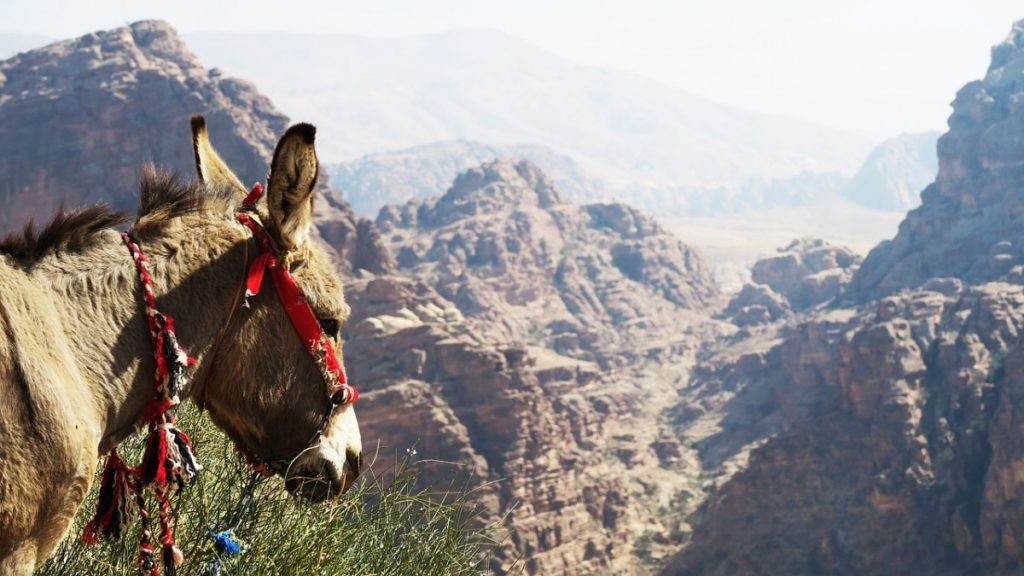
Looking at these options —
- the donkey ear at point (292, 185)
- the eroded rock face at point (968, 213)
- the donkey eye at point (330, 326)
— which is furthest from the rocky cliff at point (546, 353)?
the eroded rock face at point (968, 213)

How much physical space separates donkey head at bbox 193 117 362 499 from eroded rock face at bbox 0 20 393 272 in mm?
68723

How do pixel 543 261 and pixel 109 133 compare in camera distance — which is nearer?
pixel 109 133

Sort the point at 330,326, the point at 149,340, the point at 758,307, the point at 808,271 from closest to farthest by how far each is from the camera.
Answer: the point at 149,340, the point at 330,326, the point at 758,307, the point at 808,271

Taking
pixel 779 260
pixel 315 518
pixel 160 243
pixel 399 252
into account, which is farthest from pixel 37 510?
pixel 779 260

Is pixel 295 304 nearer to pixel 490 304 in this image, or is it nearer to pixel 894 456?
pixel 894 456

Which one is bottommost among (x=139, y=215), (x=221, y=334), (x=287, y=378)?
(x=287, y=378)

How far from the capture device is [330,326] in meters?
2.90

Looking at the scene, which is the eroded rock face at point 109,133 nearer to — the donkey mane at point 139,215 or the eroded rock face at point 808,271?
the eroded rock face at point 808,271

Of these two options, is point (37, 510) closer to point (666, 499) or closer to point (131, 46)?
point (666, 499)

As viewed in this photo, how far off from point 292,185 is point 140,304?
18.4 inches

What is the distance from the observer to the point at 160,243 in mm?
2668

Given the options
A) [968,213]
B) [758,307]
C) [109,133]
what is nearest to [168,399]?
[109,133]

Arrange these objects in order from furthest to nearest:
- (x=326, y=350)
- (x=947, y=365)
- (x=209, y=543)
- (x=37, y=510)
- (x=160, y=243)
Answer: (x=947, y=365), (x=209, y=543), (x=326, y=350), (x=160, y=243), (x=37, y=510)

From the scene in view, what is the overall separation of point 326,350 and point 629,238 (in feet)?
412
